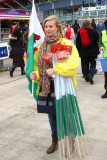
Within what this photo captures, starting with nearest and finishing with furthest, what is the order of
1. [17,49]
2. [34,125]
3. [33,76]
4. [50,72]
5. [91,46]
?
[50,72]
[33,76]
[34,125]
[91,46]
[17,49]

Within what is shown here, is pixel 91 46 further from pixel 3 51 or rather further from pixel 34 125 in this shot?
pixel 3 51

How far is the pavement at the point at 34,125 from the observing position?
10.5 feet

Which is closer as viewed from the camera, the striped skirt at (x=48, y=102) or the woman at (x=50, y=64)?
the woman at (x=50, y=64)

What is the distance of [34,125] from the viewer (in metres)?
4.12

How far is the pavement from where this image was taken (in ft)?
10.5

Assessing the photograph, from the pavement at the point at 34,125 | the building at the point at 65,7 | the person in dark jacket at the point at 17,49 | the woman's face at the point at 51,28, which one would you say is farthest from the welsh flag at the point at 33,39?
the building at the point at 65,7

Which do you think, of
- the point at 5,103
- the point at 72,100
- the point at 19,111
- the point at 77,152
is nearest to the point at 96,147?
the point at 77,152

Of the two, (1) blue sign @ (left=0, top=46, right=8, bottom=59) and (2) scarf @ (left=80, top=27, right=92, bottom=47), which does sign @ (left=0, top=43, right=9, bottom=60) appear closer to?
(1) blue sign @ (left=0, top=46, right=8, bottom=59)

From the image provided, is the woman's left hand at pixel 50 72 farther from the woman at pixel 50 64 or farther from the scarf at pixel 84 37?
the scarf at pixel 84 37

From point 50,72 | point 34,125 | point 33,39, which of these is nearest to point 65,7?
point 34,125

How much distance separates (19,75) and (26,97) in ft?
9.38

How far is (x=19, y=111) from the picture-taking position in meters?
4.89

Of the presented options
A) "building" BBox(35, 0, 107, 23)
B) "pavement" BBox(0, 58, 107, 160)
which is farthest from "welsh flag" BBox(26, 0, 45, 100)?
"building" BBox(35, 0, 107, 23)

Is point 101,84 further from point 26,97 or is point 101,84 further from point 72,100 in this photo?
Answer: point 72,100
